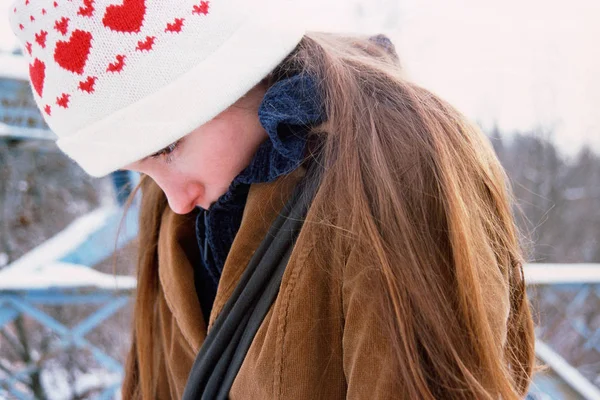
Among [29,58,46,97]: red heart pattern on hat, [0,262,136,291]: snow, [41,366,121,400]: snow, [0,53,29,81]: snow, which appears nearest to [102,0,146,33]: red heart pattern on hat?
[29,58,46,97]: red heart pattern on hat

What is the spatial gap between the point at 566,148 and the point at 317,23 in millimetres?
4873

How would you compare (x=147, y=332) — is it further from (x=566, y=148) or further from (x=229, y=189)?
(x=566, y=148)

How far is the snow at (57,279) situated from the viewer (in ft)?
6.33

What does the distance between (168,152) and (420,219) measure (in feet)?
1.51

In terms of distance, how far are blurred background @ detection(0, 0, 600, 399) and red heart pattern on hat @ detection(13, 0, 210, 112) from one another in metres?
0.32

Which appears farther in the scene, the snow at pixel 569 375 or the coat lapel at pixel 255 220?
the snow at pixel 569 375

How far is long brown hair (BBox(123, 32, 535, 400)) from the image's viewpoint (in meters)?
0.69

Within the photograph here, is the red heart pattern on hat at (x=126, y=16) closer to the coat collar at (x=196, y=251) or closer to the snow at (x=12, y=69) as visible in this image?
the coat collar at (x=196, y=251)

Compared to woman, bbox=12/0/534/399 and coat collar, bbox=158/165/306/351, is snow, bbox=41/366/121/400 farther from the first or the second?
woman, bbox=12/0/534/399

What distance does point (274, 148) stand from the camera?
87cm

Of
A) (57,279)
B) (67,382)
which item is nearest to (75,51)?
(57,279)

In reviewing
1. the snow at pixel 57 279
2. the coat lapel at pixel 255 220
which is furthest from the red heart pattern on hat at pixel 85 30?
the snow at pixel 57 279

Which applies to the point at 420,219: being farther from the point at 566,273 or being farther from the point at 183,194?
the point at 566,273

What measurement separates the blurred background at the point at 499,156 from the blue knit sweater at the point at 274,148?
24cm
